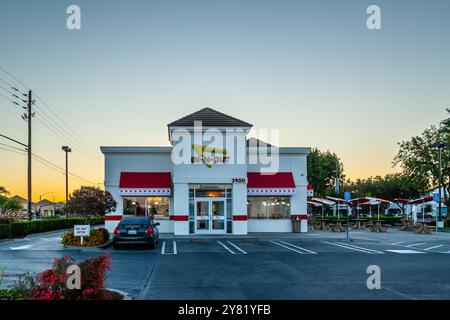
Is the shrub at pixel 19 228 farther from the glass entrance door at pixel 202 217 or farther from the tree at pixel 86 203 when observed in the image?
the glass entrance door at pixel 202 217

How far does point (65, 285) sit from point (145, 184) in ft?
77.7

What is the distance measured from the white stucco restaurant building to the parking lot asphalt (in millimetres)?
6434

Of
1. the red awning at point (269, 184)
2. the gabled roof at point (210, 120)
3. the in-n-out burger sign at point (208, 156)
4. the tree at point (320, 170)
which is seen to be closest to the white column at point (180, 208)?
the in-n-out burger sign at point (208, 156)

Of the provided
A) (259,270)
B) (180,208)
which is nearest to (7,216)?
(180,208)

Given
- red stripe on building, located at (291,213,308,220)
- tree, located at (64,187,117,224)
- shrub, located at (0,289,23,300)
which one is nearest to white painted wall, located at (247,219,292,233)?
red stripe on building, located at (291,213,308,220)

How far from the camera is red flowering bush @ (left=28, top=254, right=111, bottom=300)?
831 cm

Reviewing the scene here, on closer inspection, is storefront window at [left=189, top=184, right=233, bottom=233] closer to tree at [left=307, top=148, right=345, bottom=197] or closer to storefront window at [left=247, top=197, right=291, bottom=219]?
storefront window at [left=247, top=197, right=291, bottom=219]

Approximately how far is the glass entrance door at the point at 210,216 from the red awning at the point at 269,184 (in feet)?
7.68

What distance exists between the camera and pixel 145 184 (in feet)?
105

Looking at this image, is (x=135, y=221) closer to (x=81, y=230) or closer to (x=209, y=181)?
(x=81, y=230)

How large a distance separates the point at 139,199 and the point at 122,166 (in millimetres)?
2470

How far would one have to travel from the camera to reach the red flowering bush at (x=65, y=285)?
8.31 m
